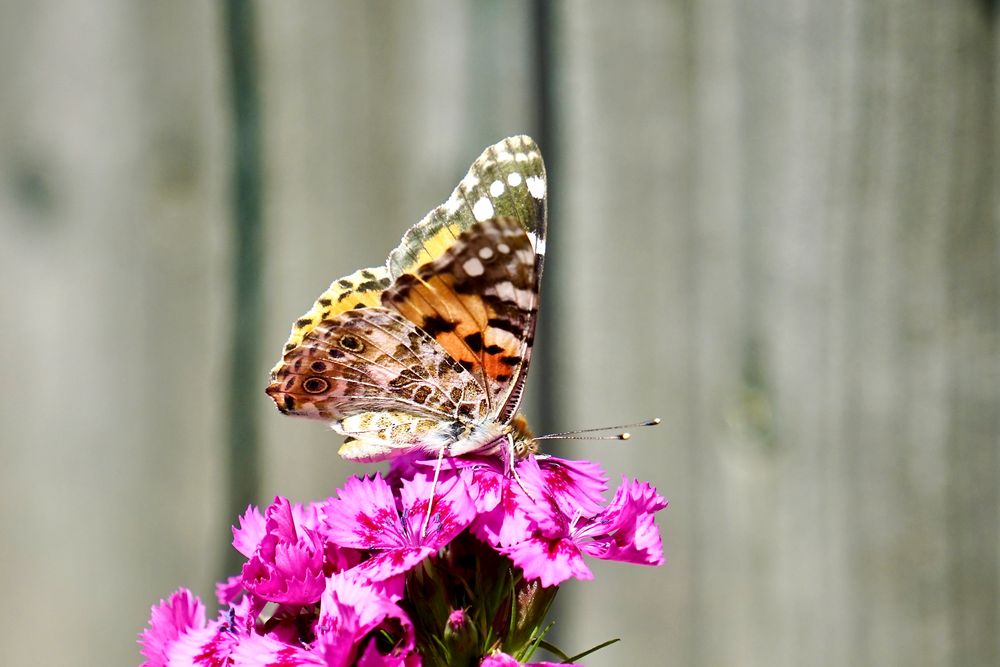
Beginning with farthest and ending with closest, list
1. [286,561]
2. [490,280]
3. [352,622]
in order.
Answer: [490,280] → [286,561] → [352,622]

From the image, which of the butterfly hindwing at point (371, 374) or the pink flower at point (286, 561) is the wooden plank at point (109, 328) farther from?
the pink flower at point (286, 561)

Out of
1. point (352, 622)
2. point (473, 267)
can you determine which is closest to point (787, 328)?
point (473, 267)

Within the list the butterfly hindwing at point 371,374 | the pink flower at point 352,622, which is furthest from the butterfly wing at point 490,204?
the pink flower at point 352,622

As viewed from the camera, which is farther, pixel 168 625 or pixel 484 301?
pixel 484 301

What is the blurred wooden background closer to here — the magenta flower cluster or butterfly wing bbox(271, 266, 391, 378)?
butterfly wing bbox(271, 266, 391, 378)

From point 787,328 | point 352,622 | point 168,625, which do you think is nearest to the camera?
point 352,622

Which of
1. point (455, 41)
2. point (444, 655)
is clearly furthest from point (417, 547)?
point (455, 41)

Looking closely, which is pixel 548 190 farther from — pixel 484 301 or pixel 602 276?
pixel 484 301
